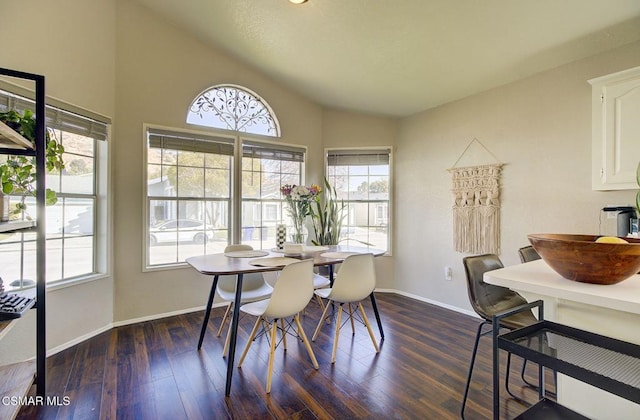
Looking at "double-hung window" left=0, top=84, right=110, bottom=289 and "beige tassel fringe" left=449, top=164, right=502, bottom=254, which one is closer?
"double-hung window" left=0, top=84, right=110, bottom=289

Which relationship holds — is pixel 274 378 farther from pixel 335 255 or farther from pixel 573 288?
pixel 573 288

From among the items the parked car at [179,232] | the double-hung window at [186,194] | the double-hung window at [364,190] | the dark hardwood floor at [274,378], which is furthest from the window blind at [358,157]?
the dark hardwood floor at [274,378]

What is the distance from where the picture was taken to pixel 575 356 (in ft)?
2.82

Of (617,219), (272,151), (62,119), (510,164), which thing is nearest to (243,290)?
(272,151)

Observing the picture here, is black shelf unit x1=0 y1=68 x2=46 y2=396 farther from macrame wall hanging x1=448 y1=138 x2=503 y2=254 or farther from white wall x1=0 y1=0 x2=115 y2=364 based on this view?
macrame wall hanging x1=448 y1=138 x2=503 y2=254

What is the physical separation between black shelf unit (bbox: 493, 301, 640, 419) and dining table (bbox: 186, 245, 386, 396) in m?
1.52

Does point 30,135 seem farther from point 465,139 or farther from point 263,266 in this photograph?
point 465,139

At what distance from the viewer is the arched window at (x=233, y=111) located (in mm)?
3537

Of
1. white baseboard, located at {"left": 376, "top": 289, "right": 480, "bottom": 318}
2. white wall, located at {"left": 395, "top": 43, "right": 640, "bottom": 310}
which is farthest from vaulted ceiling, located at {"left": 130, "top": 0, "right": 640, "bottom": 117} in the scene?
white baseboard, located at {"left": 376, "top": 289, "right": 480, "bottom": 318}

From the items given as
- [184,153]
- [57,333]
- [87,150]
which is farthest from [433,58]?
[57,333]

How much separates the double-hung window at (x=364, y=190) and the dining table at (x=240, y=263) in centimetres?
130

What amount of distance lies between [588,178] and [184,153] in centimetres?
389

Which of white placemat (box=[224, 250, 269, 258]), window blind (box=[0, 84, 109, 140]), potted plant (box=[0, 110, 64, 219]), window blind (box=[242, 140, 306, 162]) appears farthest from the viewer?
window blind (box=[242, 140, 306, 162])

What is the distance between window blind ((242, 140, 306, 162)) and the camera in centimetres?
383
